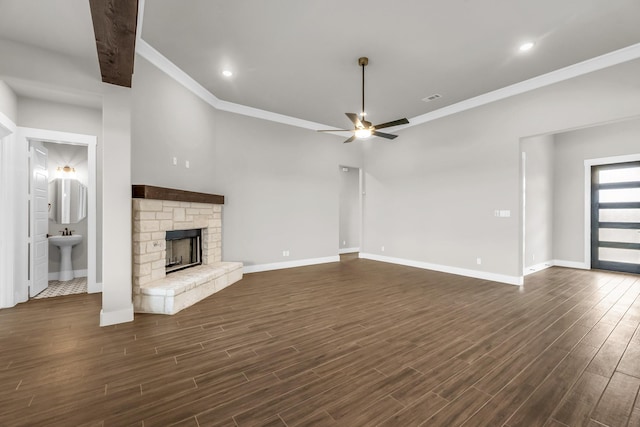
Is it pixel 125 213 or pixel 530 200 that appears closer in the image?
pixel 125 213

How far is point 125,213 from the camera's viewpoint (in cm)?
311

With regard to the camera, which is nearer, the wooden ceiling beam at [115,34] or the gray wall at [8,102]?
the wooden ceiling beam at [115,34]

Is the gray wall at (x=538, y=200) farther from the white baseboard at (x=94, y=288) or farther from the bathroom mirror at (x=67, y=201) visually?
the bathroom mirror at (x=67, y=201)

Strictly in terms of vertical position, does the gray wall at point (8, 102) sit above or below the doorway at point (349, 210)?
above

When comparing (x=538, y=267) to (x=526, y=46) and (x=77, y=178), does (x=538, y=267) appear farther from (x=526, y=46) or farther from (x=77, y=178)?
(x=77, y=178)

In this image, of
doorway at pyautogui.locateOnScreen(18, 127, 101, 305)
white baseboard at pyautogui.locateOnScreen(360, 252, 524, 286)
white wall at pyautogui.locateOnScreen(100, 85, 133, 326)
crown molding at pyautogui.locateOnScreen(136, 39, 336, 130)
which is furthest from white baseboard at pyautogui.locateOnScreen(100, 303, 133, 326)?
white baseboard at pyautogui.locateOnScreen(360, 252, 524, 286)

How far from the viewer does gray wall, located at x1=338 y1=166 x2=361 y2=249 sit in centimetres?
900

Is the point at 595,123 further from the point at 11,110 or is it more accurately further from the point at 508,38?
the point at 11,110

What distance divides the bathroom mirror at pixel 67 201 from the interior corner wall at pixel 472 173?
6479mm

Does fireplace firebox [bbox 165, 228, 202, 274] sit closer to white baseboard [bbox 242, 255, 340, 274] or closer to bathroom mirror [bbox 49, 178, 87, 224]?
white baseboard [bbox 242, 255, 340, 274]

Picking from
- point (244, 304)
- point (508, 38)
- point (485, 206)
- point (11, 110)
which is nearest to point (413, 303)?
point (244, 304)

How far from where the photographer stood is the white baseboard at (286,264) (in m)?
5.68

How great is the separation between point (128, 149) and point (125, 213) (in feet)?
2.41

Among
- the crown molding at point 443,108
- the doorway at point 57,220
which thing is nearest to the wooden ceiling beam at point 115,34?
the crown molding at point 443,108
